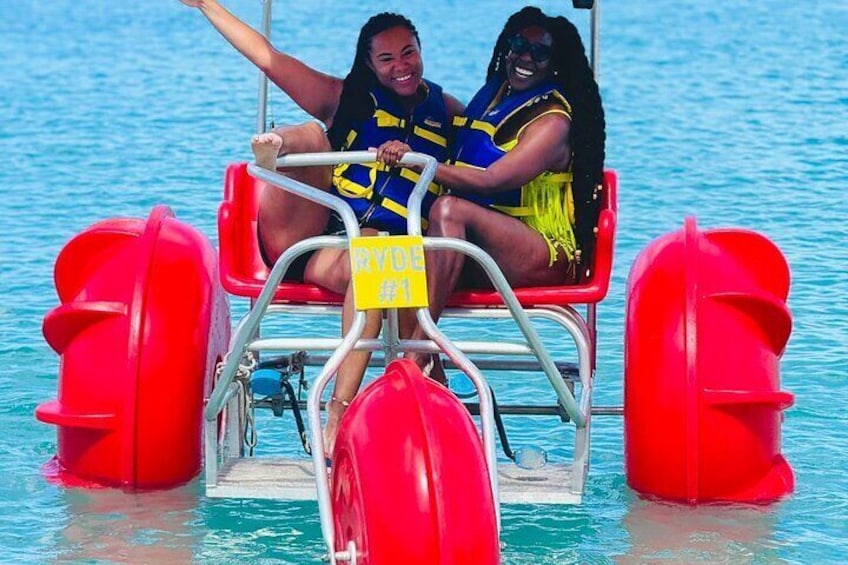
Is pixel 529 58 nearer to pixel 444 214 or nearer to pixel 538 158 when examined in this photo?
pixel 538 158

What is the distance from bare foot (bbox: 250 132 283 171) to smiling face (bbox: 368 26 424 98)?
2.28 ft

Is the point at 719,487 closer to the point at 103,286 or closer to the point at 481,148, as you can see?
the point at 481,148

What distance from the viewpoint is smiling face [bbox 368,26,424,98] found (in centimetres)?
511

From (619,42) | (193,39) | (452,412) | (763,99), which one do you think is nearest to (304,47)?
(193,39)

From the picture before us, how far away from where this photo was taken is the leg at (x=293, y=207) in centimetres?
495

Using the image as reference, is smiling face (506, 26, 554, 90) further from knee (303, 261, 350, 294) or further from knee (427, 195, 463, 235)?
knee (303, 261, 350, 294)

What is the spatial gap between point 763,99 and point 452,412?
11199mm

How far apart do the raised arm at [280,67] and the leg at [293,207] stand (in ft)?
0.72

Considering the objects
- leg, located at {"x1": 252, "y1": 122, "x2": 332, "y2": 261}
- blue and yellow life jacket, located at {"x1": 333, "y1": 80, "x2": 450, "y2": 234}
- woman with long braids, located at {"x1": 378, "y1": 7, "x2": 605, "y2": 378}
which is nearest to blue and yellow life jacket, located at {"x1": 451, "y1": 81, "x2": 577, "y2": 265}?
woman with long braids, located at {"x1": 378, "y1": 7, "x2": 605, "y2": 378}

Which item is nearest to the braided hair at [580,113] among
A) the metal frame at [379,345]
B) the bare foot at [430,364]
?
the metal frame at [379,345]

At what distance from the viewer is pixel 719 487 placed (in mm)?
5023

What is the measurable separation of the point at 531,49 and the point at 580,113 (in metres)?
0.23

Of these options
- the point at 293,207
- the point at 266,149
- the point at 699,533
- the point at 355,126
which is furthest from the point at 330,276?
the point at 699,533

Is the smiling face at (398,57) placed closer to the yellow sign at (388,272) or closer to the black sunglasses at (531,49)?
the black sunglasses at (531,49)
